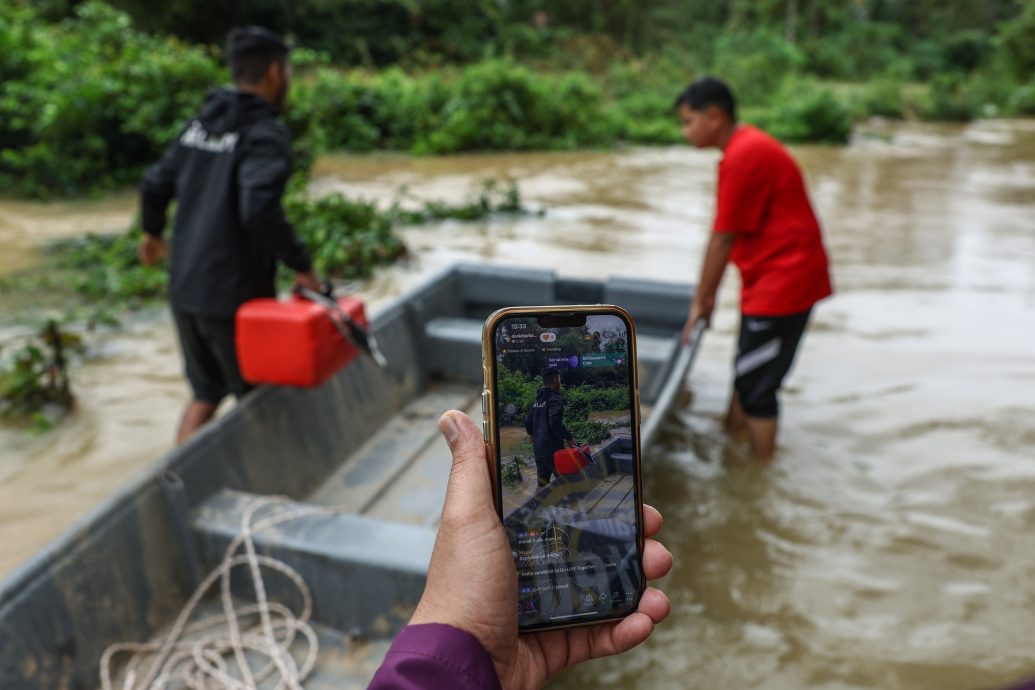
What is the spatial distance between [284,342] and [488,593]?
2.17 m

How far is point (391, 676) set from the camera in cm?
100

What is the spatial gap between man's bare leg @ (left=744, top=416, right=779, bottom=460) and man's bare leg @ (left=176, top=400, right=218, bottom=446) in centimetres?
253

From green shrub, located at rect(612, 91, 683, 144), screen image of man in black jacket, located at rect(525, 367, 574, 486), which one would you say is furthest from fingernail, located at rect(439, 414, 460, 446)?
green shrub, located at rect(612, 91, 683, 144)

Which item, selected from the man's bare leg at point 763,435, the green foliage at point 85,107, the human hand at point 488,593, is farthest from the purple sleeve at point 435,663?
the green foliage at point 85,107

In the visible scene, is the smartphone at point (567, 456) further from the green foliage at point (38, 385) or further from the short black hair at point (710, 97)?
the green foliage at point (38, 385)

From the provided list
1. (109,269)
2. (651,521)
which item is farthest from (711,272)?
(109,269)

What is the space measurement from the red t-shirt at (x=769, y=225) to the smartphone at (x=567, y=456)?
252 cm

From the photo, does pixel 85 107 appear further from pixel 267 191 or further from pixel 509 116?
pixel 267 191

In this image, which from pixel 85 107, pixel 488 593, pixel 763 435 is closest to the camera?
pixel 488 593

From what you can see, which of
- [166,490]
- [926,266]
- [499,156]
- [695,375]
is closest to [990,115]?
[499,156]

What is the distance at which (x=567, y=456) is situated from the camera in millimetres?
1249

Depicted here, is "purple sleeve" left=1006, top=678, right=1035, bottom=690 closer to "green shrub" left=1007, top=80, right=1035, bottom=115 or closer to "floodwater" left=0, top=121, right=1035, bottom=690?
"floodwater" left=0, top=121, right=1035, bottom=690

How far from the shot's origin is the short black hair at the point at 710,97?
3643mm

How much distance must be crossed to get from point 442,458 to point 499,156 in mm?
11793
